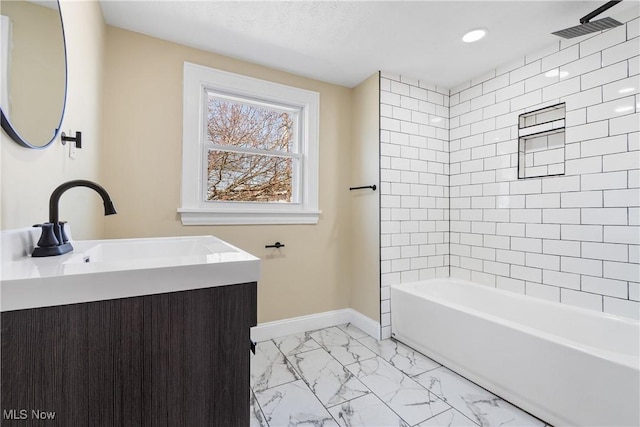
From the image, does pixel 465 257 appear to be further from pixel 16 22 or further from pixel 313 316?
pixel 16 22

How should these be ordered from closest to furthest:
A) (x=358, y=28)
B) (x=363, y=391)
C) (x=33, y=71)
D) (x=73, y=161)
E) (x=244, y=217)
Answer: (x=33, y=71) < (x=73, y=161) < (x=363, y=391) < (x=358, y=28) < (x=244, y=217)

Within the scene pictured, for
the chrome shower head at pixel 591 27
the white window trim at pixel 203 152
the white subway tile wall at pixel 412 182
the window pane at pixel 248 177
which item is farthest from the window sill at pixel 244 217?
the chrome shower head at pixel 591 27

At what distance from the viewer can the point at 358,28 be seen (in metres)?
1.94

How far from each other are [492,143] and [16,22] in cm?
300

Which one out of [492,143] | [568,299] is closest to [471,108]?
[492,143]

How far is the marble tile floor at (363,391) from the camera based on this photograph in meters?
1.52

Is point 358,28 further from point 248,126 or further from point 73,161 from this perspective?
point 73,161

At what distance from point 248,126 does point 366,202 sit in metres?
1.29

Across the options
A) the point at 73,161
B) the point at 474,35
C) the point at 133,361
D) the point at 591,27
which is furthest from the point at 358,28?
the point at 133,361

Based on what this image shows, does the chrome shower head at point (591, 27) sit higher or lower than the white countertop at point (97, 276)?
higher

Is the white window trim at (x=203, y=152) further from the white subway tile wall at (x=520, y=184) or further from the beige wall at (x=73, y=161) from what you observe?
the white subway tile wall at (x=520, y=184)

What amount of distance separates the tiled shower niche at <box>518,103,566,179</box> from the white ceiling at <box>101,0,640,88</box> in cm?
53

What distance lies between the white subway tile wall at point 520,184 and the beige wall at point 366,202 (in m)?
0.08

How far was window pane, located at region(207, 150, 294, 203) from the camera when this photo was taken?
2348 millimetres
